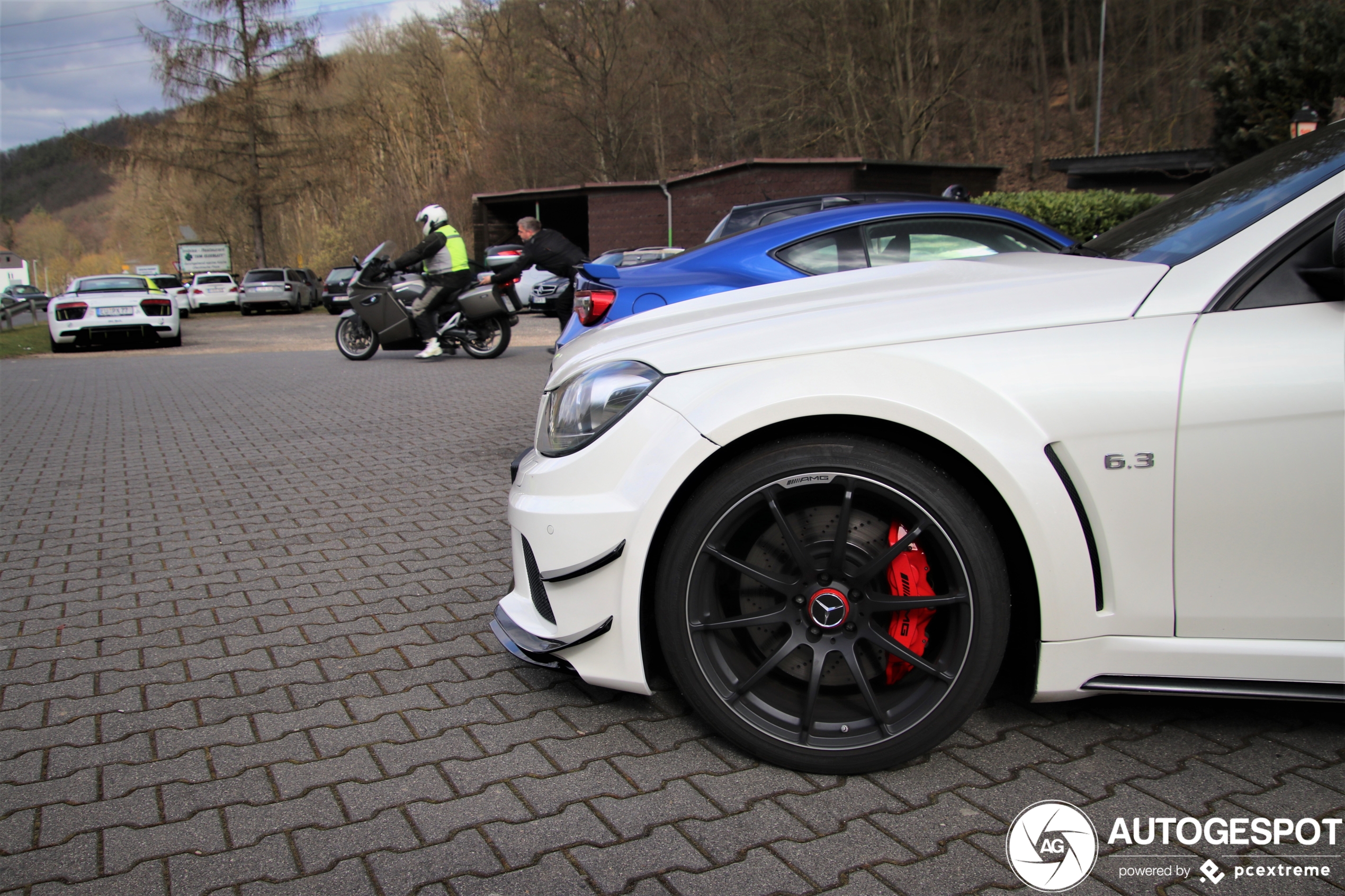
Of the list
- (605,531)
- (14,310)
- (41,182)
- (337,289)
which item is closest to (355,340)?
(605,531)

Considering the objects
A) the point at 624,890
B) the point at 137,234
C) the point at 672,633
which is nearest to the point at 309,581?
the point at 672,633

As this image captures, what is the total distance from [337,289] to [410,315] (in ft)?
69.5

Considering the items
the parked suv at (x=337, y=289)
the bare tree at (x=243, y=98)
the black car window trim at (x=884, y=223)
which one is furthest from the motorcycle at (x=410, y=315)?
the bare tree at (x=243, y=98)

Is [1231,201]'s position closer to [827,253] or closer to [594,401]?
[594,401]

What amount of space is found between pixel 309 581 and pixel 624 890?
2.65 m

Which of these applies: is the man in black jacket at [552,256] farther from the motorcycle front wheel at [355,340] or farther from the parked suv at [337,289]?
the parked suv at [337,289]

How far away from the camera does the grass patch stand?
18.5 meters

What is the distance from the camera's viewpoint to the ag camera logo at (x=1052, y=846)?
2.16 metres

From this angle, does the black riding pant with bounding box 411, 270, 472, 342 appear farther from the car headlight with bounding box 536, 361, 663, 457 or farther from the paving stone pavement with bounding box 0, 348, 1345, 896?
the car headlight with bounding box 536, 361, 663, 457

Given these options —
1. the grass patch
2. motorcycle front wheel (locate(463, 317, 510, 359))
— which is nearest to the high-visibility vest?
motorcycle front wheel (locate(463, 317, 510, 359))

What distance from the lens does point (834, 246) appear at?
21.2 ft

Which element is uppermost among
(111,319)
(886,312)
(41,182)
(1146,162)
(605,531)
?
(41,182)

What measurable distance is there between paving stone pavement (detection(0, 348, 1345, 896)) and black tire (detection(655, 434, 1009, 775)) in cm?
15

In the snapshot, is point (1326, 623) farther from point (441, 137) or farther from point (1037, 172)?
point (441, 137)
